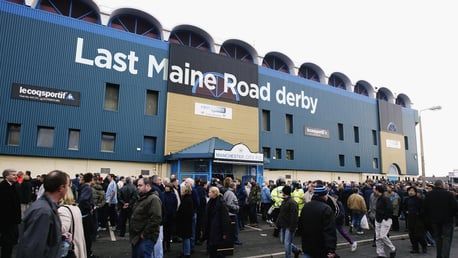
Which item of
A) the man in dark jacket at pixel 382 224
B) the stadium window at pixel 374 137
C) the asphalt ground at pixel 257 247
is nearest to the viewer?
the man in dark jacket at pixel 382 224

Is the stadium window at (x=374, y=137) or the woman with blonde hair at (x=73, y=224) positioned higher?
the stadium window at (x=374, y=137)

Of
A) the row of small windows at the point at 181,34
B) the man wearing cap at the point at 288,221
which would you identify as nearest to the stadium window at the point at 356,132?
the row of small windows at the point at 181,34

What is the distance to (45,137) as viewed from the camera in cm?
2017

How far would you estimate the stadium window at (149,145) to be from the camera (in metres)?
23.6

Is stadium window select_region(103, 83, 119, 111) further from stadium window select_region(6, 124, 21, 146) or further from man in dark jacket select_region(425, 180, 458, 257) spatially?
man in dark jacket select_region(425, 180, 458, 257)

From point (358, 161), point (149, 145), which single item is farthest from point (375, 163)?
point (149, 145)

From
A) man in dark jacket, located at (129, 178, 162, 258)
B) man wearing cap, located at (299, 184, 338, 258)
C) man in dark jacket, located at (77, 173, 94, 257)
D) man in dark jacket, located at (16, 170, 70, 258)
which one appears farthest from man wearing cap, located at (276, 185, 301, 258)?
man in dark jacket, located at (16, 170, 70, 258)

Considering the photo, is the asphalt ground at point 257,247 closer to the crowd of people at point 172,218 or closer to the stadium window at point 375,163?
the crowd of people at point 172,218

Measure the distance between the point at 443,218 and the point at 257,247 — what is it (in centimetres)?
497

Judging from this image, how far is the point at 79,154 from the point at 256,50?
18.7 m

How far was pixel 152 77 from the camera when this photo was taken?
24031mm

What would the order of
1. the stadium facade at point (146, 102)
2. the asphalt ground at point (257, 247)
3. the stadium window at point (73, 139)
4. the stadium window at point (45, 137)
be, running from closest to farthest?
the asphalt ground at point (257, 247), the stadium facade at point (146, 102), the stadium window at point (45, 137), the stadium window at point (73, 139)

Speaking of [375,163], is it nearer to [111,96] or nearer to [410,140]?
[410,140]

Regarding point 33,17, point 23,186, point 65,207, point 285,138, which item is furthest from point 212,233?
point 285,138
